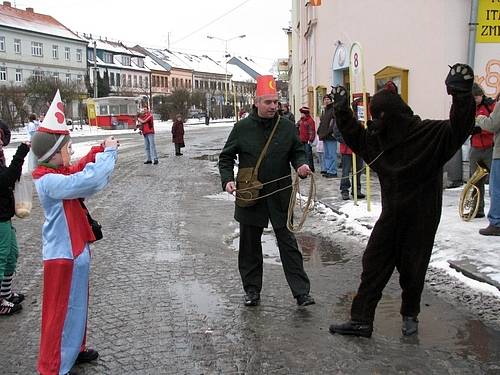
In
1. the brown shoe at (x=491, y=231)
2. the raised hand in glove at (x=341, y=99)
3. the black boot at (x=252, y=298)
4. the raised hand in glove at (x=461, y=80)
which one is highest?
the raised hand in glove at (x=461, y=80)

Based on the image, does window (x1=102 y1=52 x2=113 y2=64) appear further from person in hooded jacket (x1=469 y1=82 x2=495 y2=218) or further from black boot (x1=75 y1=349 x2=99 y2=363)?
black boot (x1=75 y1=349 x2=99 y2=363)

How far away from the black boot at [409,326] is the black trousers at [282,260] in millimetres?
970

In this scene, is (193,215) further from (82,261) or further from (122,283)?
(82,261)

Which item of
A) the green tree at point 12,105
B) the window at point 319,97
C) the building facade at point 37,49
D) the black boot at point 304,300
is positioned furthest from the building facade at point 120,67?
the black boot at point 304,300

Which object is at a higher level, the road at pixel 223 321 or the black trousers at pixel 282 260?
the black trousers at pixel 282 260

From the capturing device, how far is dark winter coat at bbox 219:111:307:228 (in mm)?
5184

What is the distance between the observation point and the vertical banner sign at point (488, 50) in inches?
459

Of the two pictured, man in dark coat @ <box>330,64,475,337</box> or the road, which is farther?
man in dark coat @ <box>330,64,475,337</box>

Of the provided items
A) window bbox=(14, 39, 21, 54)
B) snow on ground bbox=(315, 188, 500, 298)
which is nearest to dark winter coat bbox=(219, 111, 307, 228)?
snow on ground bbox=(315, 188, 500, 298)

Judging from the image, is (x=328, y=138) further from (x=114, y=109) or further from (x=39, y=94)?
(x=114, y=109)

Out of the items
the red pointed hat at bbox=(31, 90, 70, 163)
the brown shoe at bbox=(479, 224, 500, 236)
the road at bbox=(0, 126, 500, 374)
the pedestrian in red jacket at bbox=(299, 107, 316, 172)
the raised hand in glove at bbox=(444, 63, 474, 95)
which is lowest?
the road at bbox=(0, 126, 500, 374)

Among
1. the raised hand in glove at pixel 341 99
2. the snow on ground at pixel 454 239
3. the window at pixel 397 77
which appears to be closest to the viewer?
the raised hand in glove at pixel 341 99

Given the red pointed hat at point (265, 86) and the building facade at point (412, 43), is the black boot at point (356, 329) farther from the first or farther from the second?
the building facade at point (412, 43)

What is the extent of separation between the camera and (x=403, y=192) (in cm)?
429
